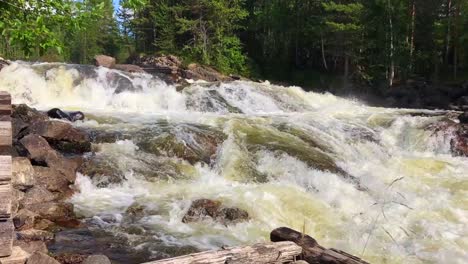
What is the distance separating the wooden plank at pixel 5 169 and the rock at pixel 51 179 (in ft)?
21.4

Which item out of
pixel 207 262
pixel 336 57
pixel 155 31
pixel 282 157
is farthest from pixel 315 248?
pixel 155 31

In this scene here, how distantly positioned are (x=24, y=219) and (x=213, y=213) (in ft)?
10.1

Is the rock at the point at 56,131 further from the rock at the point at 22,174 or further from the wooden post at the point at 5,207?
the wooden post at the point at 5,207

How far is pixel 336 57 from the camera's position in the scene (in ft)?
135

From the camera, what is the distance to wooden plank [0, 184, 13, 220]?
3.16m

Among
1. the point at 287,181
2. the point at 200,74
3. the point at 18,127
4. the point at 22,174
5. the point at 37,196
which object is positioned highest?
the point at 200,74

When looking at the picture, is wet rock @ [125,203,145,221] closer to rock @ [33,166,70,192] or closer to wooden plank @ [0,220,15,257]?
rock @ [33,166,70,192]

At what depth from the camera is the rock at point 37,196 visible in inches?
335

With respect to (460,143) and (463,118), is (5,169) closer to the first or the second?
(460,143)

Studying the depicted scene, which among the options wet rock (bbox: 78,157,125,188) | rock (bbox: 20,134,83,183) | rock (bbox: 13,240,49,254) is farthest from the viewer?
wet rock (bbox: 78,157,125,188)

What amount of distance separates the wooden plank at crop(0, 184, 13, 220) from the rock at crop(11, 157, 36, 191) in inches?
231

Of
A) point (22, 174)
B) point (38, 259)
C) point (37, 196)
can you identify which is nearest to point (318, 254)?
point (38, 259)

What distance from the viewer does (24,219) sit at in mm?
7344

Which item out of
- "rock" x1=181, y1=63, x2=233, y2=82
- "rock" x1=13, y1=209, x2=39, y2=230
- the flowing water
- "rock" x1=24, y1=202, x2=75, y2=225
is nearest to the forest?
"rock" x1=181, y1=63, x2=233, y2=82
